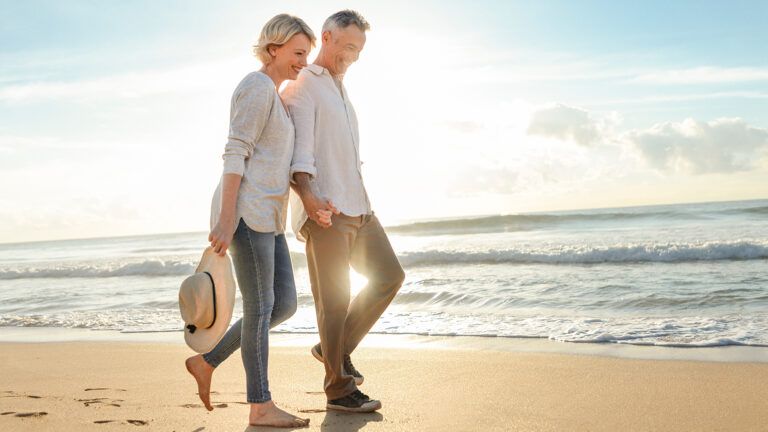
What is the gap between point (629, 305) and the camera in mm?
6523

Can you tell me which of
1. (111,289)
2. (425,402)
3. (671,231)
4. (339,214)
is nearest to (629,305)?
(425,402)

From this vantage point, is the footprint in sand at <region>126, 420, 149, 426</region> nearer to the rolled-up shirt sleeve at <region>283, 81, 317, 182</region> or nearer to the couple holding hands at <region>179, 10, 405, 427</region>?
the couple holding hands at <region>179, 10, 405, 427</region>

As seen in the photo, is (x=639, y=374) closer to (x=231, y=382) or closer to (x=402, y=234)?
(x=231, y=382)

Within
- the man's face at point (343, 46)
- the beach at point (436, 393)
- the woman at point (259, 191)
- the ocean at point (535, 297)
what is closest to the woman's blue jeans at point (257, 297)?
the woman at point (259, 191)

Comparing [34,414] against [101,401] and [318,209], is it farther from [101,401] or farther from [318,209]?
[318,209]

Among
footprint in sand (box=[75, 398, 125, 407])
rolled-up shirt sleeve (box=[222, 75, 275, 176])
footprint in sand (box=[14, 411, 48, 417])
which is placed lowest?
footprint in sand (box=[75, 398, 125, 407])

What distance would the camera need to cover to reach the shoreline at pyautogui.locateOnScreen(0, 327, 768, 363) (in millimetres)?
4156

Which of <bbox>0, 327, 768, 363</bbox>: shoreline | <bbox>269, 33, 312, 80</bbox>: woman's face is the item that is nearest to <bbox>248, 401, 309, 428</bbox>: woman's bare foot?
<bbox>269, 33, 312, 80</bbox>: woman's face

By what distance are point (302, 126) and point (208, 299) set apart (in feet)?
2.62

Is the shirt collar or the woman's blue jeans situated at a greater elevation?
the shirt collar

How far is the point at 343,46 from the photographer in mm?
2957

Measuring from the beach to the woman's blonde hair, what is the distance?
61.2 inches

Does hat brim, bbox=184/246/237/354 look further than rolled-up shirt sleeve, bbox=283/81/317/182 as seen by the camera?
No

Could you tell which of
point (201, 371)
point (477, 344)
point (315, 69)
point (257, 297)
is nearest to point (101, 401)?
point (201, 371)
